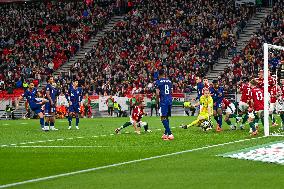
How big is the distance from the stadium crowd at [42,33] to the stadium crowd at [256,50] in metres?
15.7

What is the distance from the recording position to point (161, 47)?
5756 cm

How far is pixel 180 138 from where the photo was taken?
2411cm

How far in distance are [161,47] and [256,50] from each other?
27.1ft

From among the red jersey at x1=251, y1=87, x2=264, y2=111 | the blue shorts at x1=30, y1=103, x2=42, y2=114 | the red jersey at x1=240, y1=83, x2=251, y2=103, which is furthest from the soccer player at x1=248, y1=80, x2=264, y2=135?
the blue shorts at x1=30, y1=103, x2=42, y2=114

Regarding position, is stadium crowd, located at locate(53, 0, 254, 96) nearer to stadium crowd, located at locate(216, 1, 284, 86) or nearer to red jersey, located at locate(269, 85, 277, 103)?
stadium crowd, located at locate(216, 1, 284, 86)

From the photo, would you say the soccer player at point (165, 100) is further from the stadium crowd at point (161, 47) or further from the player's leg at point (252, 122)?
the stadium crowd at point (161, 47)

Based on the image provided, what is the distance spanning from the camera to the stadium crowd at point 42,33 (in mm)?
59562

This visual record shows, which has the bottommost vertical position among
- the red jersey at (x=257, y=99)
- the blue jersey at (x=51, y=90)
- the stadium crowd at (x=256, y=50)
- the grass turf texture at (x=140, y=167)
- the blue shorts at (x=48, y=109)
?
the grass turf texture at (x=140, y=167)

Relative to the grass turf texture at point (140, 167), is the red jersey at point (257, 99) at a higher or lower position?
higher

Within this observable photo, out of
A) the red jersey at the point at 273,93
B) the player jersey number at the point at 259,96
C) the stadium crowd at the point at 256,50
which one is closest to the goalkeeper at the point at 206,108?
the red jersey at the point at 273,93

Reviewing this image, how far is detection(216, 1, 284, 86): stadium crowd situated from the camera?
167 ft

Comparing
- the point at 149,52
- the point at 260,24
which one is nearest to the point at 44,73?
the point at 149,52

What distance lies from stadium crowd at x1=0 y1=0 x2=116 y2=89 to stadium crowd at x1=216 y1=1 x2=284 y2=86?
15.7 m

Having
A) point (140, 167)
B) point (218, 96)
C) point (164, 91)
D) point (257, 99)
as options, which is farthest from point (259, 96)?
point (140, 167)
